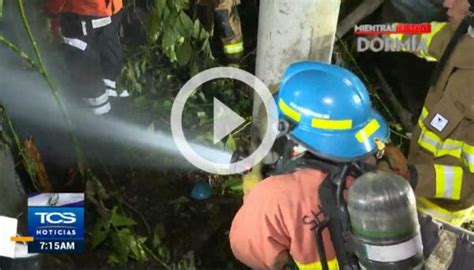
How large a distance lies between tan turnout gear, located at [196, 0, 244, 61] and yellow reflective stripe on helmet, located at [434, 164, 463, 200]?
1.54m

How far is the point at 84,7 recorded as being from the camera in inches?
107

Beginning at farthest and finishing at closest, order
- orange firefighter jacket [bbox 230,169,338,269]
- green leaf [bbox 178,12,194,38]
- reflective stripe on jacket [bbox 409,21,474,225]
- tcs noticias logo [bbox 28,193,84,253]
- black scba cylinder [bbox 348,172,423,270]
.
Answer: green leaf [bbox 178,12,194,38]
tcs noticias logo [bbox 28,193,84,253]
reflective stripe on jacket [bbox 409,21,474,225]
orange firefighter jacket [bbox 230,169,338,269]
black scba cylinder [bbox 348,172,423,270]

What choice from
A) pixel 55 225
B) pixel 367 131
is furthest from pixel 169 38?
pixel 367 131

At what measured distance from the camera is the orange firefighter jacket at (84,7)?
2.63 m

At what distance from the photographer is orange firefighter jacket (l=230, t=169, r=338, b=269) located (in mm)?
1589

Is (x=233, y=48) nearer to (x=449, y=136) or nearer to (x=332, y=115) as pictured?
(x=449, y=136)

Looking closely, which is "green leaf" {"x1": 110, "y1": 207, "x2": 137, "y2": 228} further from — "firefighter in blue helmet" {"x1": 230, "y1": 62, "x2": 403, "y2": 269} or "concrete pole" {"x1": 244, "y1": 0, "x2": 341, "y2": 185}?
"firefighter in blue helmet" {"x1": 230, "y1": 62, "x2": 403, "y2": 269}

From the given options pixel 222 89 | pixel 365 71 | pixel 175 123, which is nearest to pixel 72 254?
pixel 175 123

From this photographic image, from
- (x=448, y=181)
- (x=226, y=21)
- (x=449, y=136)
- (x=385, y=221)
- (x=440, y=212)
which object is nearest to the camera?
(x=385, y=221)

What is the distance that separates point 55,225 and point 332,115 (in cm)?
136

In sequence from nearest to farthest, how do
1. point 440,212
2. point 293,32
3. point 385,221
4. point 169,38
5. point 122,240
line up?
point 385,221, point 293,32, point 440,212, point 169,38, point 122,240

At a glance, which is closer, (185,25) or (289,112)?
(289,112)

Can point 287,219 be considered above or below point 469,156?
above
